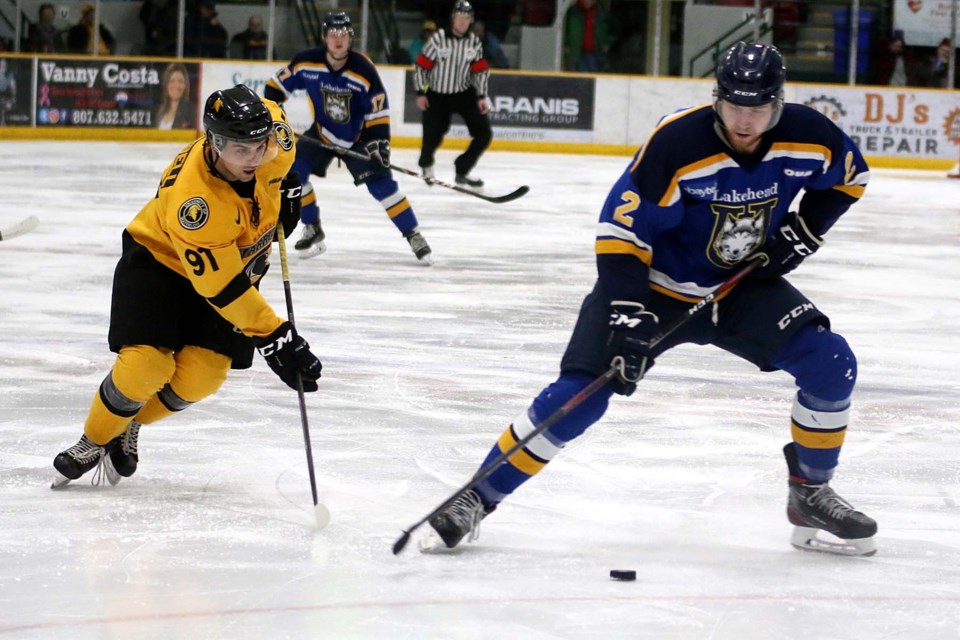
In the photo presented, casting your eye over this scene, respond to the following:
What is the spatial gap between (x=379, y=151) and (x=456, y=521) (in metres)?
4.29

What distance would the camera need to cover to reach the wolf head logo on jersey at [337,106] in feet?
23.0

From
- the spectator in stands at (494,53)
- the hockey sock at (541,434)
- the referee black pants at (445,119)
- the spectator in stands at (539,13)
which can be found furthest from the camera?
the spectator in stands at (539,13)

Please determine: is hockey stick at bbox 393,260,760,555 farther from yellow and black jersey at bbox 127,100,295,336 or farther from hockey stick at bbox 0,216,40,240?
hockey stick at bbox 0,216,40,240

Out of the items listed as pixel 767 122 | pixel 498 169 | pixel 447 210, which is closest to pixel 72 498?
pixel 767 122

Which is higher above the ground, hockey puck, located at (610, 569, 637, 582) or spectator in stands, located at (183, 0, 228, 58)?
spectator in stands, located at (183, 0, 228, 58)

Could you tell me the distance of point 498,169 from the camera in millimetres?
11578

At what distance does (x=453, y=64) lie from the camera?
32.8 ft

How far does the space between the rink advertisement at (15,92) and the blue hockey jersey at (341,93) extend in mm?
6436

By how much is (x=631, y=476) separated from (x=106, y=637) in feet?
4.78

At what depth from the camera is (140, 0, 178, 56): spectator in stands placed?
13.6 metres

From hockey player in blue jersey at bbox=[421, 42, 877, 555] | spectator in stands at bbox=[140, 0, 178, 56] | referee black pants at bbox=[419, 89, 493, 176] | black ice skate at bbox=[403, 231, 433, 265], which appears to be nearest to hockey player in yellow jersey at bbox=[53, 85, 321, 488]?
hockey player in blue jersey at bbox=[421, 42, 877, 555]

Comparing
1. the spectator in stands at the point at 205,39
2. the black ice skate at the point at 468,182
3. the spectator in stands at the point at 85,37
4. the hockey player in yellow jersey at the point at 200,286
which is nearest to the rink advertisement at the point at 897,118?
the black ice skate at the point at 468,182

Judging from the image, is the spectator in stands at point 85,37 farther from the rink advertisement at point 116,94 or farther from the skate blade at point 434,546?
the skate blade at point 434,546

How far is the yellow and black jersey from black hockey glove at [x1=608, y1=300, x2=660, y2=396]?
716mm
